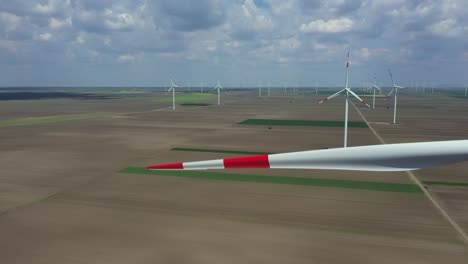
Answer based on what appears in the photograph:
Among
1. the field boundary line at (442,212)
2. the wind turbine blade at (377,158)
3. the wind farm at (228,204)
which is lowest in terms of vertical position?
the wind farm at (228,204)

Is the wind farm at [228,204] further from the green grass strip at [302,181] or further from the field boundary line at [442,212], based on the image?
the field boundary line at [442,212]

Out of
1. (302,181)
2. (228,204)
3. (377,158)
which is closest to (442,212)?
(302,181)

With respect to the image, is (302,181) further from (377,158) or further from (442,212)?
(377,158)

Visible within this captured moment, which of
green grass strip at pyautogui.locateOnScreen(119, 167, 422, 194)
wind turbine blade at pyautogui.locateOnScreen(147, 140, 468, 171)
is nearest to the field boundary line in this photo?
green grass strip at pyautogui.locateOnScreen(119, 167, 422, 194)

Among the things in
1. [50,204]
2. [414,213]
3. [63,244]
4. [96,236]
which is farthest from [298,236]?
Result: [50,204]

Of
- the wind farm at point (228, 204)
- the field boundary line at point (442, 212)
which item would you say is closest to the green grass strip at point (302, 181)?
the wind farm at point (228, 204)

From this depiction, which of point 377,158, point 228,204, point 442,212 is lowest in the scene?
point 228,204

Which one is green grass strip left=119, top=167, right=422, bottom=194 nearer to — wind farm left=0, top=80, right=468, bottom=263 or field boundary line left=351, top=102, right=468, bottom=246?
wind farm left=0, top=80, right=468, bottom=263

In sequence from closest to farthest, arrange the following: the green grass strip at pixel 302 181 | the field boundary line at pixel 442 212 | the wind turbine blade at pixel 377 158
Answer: the wind turbine blade at pixel 377 158
the field boundary line at pixel 442 212
the green grass strip at pixel 302 181

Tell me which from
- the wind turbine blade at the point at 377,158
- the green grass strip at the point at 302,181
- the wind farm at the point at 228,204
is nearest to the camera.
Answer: the wind turbine blade at the point at 377,158
